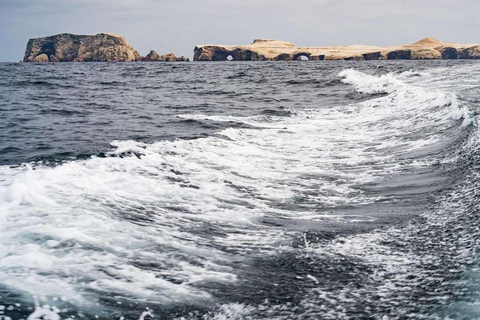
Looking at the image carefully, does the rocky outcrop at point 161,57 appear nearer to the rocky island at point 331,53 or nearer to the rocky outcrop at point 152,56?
the rocky outcrop at point 152,56

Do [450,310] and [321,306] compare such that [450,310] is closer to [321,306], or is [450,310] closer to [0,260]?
[321,306]

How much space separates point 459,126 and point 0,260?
372 inches

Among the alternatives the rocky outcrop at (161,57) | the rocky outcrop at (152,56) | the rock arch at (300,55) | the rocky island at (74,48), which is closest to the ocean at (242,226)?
the rock arch at (300,55)

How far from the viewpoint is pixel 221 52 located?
149 m

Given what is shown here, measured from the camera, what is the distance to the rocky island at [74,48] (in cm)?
15738

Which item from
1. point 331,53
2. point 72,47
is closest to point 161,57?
point 72,47

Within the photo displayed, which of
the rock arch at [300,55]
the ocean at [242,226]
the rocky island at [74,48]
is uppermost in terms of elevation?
the rocky island at [74,48]

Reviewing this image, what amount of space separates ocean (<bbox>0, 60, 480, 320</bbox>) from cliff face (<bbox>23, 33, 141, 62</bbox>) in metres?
156

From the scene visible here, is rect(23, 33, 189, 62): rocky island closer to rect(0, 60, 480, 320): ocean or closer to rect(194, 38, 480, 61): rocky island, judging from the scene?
rect(194, 38, 480, 61): rocky island

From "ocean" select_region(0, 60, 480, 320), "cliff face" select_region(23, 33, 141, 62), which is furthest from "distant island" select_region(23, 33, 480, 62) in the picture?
"ocean" select_region(0, 60, 480, 320)

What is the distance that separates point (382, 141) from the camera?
34.8 feet

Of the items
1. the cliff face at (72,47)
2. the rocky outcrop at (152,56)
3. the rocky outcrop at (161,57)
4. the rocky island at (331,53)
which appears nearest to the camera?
the rocky island at (331,53)

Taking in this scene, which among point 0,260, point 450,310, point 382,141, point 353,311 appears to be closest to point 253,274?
point 353,311

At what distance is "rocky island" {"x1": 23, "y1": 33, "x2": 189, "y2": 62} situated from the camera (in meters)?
157
